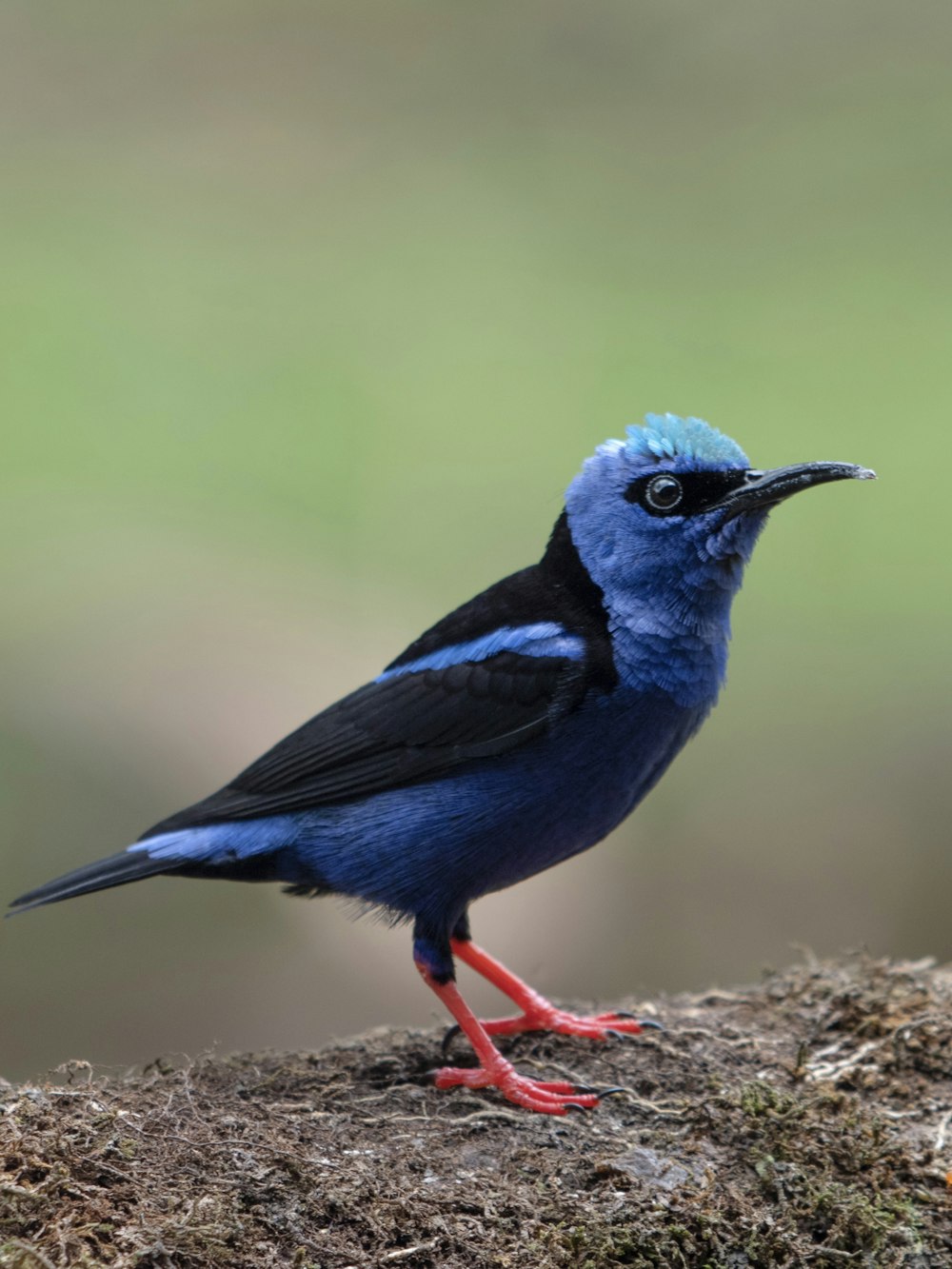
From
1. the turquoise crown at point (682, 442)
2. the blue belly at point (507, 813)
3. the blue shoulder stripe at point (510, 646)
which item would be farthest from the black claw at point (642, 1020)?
the turquoise crown at point (682, 442)

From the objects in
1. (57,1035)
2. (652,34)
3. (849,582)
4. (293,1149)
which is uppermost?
(652,34)

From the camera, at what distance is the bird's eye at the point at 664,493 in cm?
493

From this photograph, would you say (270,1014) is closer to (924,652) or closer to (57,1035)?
(57,1035)

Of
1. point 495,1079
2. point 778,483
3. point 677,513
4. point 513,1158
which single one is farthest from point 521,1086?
point 778,483

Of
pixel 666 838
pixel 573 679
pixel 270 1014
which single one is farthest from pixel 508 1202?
pixel 666 838

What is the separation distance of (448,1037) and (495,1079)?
43 centimetres

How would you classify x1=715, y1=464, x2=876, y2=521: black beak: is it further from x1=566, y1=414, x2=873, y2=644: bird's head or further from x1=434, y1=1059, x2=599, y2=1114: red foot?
x1=434, y1=1059, x2=599, y2=1114: red foot

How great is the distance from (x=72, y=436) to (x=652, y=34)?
Result: 7630mm

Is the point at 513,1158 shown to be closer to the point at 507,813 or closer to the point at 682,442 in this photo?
the point at 507,813

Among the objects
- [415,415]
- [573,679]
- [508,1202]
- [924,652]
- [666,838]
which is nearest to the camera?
[508,1202]

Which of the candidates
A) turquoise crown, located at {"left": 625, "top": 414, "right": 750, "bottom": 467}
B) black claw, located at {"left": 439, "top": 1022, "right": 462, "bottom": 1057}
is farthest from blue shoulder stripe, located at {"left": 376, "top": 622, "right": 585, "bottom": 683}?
black claw, located at {"left": 439, "top": 1022, "right": 462, "bottom": 1057}

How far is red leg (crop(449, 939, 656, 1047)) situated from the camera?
5285 millimetres

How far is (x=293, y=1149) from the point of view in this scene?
3.98 meters

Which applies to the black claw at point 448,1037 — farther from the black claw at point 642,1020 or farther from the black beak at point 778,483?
the black beak at point 778,483
